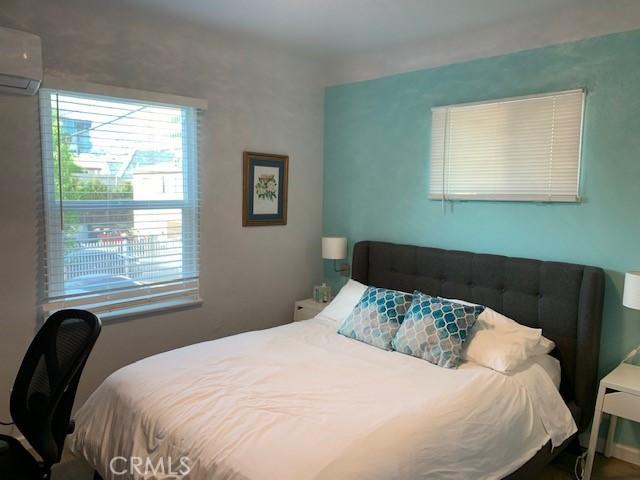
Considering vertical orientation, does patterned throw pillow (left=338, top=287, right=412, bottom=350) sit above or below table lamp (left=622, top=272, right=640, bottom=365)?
below

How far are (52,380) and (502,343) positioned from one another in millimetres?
2172

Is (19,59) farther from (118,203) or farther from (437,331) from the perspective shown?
(437,331)

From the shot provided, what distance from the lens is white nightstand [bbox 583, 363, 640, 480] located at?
2336 mm

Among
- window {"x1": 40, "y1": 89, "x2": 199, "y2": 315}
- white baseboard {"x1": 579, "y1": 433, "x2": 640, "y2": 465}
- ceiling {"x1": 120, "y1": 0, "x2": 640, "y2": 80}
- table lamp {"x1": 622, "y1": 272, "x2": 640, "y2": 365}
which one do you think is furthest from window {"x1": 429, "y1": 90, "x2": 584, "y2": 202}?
window {"x1": 40, "y1": 89, "x2": 199, "y2": 315}

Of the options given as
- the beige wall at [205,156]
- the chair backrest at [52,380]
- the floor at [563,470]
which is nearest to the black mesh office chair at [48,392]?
the chair backrest at [52,380]

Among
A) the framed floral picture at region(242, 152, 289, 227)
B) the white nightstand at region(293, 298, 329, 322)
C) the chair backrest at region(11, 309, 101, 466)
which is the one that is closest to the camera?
the chair backrest at region(11, 309, 101, 466)

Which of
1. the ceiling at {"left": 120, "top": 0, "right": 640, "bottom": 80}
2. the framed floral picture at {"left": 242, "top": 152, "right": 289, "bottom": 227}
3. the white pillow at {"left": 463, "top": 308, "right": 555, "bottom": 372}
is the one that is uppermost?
the ceiling at {"left": 120, "top": 0, "right": 640, "bottom": 80}

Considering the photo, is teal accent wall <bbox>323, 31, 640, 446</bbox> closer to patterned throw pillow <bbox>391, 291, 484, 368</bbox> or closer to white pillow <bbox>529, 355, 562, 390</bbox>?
white pillow <bbox>529, 355, 562, 390</bbox>

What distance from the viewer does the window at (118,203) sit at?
9.06ft

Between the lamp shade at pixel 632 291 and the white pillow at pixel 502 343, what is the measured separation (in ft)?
1.54

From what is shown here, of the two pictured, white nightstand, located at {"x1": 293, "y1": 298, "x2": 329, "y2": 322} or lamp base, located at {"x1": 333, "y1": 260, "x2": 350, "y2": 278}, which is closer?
white nightstand, located at {"x1": 293, "y1": 298, "x2": 329, "y2": 322}

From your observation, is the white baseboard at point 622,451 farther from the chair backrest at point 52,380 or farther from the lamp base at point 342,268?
the chair backrest at point 52,380

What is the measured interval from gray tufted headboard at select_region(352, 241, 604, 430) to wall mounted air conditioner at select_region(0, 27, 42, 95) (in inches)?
99.2

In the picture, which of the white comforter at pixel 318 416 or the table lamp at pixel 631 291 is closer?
the white comforter at pixel 318 416
